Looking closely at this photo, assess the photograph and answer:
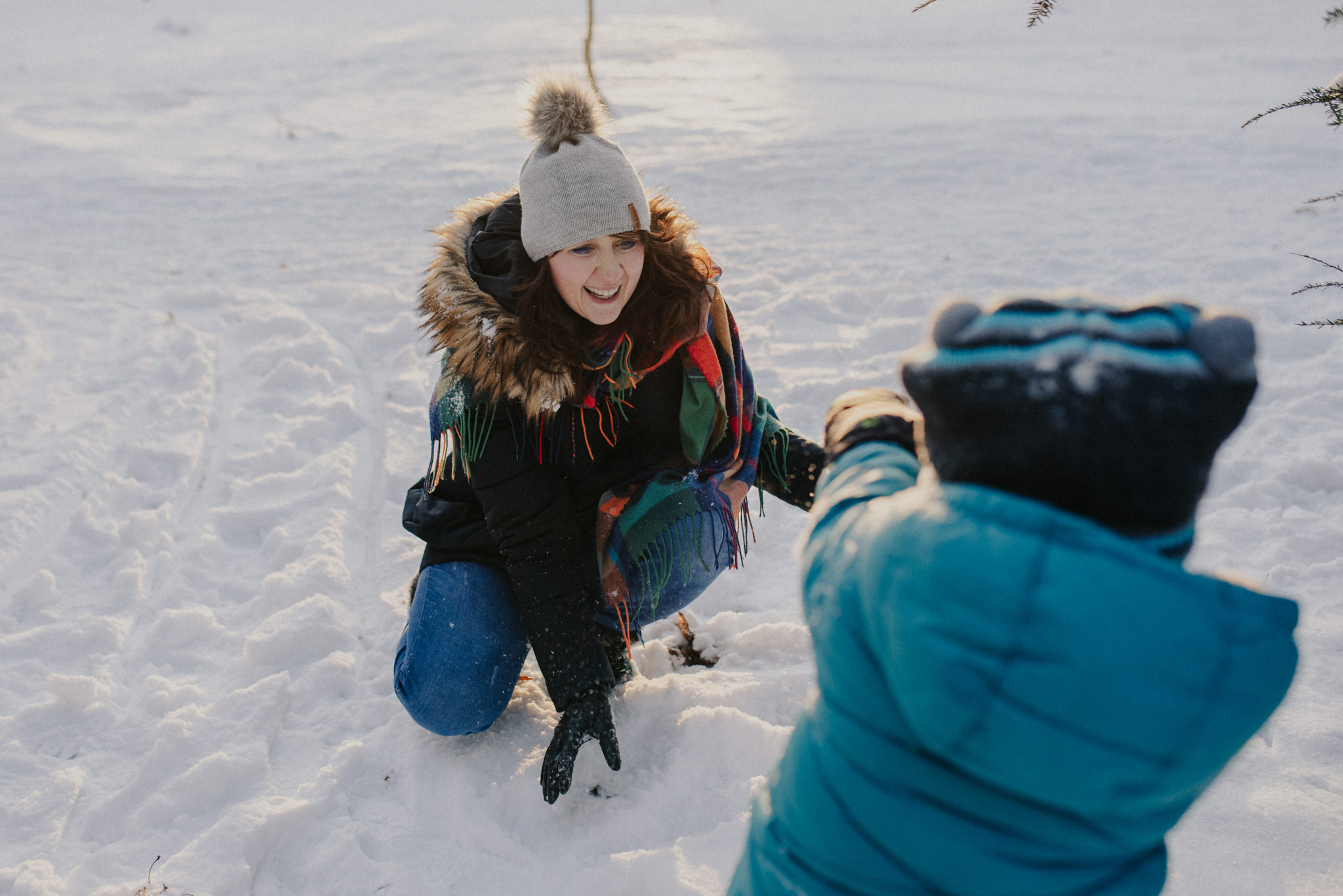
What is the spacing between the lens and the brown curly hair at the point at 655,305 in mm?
1723

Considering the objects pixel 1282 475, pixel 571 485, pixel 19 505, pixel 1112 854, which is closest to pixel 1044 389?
pixel 1112 854

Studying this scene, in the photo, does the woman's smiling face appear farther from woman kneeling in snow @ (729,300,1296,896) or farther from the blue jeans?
woman kneeling in snow @ (729,300,1296,896)

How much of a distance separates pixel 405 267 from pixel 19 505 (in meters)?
2.24

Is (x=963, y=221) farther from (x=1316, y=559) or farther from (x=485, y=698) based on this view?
(x=485, y=698)

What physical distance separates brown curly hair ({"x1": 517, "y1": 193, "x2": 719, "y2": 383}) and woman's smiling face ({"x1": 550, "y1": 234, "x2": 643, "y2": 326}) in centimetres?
2

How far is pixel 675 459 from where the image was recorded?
6.33ft

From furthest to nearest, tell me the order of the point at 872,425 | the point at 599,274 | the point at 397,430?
the point at 397,430
the point at 599,274
the point at 872,425

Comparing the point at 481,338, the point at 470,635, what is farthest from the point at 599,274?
the point at 470,635

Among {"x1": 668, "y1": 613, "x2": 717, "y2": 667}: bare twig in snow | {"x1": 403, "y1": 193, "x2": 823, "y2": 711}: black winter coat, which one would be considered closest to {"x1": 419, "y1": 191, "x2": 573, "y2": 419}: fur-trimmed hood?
{"x1": 403, "y1": 193, "x2": 823, "y2": 711}: black winter coat

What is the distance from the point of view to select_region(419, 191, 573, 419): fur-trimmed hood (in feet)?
5.44

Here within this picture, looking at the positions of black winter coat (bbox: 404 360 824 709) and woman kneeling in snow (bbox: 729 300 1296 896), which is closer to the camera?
woman kneeling in snow (bbox: 729 300 1296 896)

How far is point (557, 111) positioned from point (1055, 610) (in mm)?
1369

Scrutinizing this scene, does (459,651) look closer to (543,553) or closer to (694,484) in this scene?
(543,553)

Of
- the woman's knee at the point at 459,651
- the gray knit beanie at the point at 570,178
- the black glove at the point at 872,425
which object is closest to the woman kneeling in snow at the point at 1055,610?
the black glove at the point at 872,425
